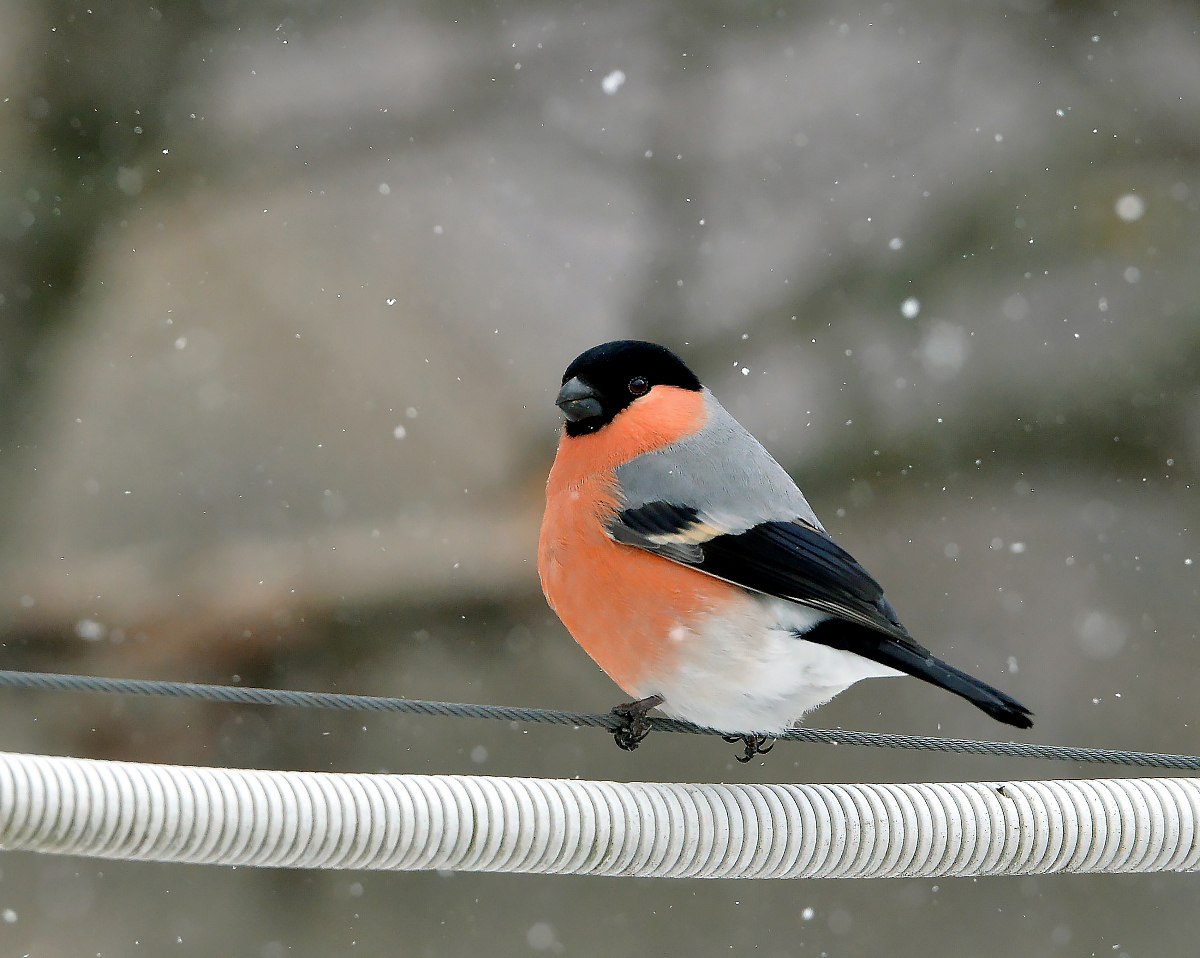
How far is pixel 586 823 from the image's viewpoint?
182 centimetres

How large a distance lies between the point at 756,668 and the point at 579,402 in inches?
26.1

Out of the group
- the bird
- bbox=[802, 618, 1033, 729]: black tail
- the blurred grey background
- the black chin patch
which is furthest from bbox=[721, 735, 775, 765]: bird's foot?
the blurred grey background

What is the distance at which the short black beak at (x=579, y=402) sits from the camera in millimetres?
2713

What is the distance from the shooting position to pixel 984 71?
5.94 m

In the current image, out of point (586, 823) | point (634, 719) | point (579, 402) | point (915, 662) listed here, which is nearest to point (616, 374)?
point (579, 402)

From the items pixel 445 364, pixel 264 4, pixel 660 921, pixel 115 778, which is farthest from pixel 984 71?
pixel 115 778

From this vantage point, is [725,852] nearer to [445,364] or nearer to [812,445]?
[812,445]

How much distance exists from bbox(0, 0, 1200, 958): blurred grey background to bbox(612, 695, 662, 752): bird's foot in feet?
8.75

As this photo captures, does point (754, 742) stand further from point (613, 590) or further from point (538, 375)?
point (538, 375)

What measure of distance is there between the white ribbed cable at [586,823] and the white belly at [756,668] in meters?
0.27

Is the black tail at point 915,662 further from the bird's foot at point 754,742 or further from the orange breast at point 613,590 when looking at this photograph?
the bird's foot at point 754,742

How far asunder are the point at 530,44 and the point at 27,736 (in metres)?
3.27

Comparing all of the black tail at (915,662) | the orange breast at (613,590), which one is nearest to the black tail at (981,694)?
the black tail at (915,662)

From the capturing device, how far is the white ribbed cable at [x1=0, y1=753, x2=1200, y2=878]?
154 cm
